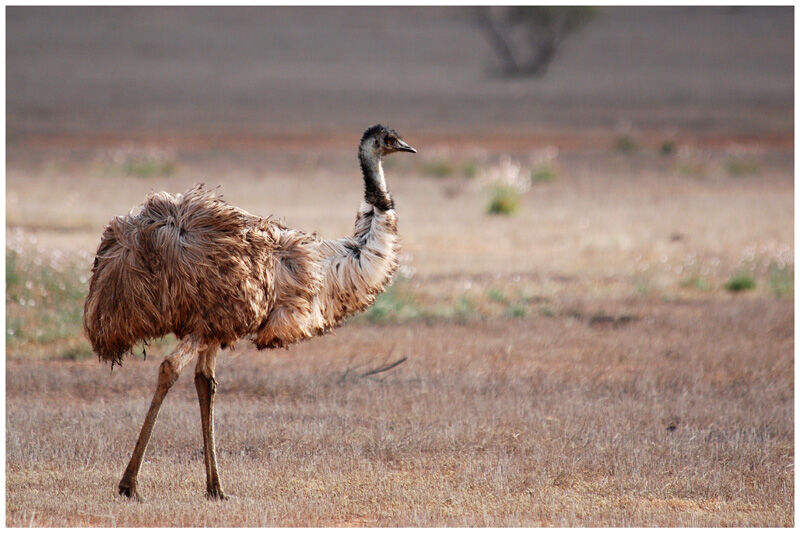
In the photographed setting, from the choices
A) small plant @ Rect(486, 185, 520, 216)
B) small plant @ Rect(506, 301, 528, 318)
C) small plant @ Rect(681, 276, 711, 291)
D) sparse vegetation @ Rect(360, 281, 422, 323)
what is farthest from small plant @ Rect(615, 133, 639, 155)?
sparse vegetation @ Rect(360, 281, 422, 323)

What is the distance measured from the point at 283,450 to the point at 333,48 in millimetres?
57071

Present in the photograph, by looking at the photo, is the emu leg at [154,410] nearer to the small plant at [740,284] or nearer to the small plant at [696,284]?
the small plant at [696,284]

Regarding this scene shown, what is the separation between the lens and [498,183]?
67.3 feet

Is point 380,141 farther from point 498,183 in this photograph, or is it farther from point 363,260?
point 498,183

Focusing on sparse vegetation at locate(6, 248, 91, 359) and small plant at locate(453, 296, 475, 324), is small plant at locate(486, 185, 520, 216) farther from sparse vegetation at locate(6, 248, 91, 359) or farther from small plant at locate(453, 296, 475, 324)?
sparse vegetation at locate(6, 248, 91, 359)

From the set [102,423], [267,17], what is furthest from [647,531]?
[267,17]

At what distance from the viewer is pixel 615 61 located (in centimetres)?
5947

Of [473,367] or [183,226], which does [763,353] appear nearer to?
[473,367]

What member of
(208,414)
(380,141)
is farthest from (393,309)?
(208,414)

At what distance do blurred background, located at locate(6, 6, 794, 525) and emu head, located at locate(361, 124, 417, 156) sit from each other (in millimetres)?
2111

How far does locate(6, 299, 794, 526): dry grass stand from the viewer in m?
6.25

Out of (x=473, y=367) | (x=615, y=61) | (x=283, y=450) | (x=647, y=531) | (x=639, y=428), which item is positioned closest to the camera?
(x=647, y=531)

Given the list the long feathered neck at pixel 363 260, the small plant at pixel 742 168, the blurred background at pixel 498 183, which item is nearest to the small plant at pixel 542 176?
the blurred background at pixel 498 183

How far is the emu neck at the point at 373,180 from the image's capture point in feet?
22.7
